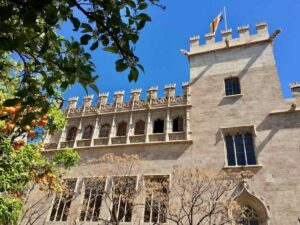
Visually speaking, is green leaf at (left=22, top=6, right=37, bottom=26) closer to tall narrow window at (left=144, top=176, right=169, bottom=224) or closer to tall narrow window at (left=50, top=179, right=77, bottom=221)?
tall narrow window at (left=144, top=176, right=169, bottom=224)

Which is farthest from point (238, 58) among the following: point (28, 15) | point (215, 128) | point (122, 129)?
point (28, 15)

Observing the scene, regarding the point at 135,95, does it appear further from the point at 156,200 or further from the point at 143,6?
the point at 143,6

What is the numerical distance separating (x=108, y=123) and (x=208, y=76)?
Result: 878cm

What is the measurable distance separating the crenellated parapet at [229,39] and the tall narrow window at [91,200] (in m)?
12.6

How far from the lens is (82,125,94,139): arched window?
872 inches

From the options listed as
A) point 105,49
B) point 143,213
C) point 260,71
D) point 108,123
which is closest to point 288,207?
point 143,213

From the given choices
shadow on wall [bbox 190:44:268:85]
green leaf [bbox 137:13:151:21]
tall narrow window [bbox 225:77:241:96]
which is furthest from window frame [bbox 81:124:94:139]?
green leaf [bbox 137:13:151:21]

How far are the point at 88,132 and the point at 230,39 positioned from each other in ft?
45.5

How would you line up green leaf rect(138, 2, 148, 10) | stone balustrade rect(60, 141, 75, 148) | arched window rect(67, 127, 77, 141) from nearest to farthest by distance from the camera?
1. green leaf rect(138, 2, 148, 10)
2. stone balustrade rect(60, 141, 75, 148)
3. arched window rect(67, 127, 77, 141)

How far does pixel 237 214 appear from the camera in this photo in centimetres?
1450

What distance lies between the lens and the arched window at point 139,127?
2080 centimetres

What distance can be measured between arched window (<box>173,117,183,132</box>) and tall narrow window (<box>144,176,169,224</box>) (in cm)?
386

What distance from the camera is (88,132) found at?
22.4 meters

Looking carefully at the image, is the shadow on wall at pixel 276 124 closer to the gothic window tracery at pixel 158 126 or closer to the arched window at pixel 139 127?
the gothic window tracery at pixel 158 126
